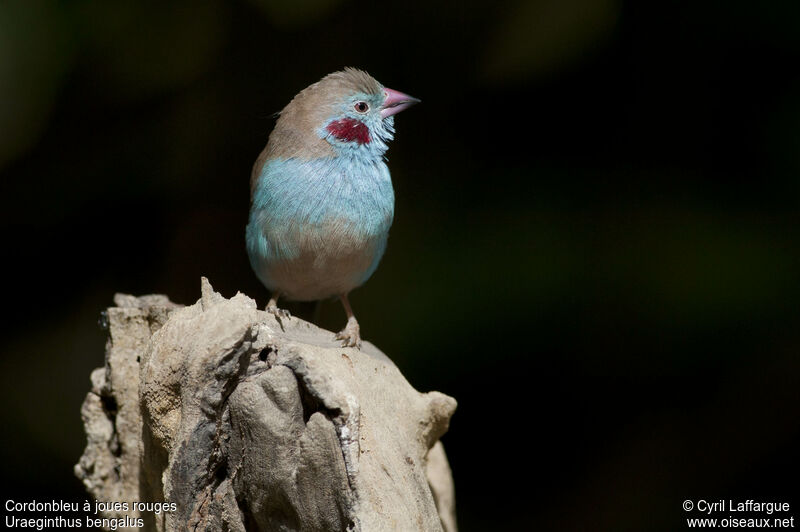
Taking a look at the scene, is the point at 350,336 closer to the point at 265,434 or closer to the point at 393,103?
the point at 265,434

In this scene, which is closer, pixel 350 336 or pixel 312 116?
pixel 350 336

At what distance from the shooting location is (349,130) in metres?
3.29

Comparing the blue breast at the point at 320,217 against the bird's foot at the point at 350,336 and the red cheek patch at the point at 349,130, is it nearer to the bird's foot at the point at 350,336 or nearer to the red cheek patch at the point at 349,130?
the red cheek patch at the point at 349,130

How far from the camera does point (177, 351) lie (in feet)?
7.42

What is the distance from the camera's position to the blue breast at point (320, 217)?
3145mm

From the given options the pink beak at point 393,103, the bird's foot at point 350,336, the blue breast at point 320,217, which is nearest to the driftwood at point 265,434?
the bird's foot at point 350,336

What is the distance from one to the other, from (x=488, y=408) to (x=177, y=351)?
2.36 m

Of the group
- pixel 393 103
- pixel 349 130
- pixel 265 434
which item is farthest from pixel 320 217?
pixel 265 434

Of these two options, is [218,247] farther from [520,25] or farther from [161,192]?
[520,25]

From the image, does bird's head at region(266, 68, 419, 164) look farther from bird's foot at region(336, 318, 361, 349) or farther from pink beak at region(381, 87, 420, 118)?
bird's foot at region(336, 318, 361, 349)

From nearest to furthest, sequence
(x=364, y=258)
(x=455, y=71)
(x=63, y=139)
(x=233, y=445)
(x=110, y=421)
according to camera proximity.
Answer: (x=233, y=445) → (x=110, y=421) → (x=364, y=258) → (x=63, y=139) → (x=455, y=71)

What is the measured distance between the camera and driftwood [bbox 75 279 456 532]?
2.15 metres

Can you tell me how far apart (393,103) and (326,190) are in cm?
54

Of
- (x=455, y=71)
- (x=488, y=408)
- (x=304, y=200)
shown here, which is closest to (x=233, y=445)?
(x=304, y=200)
